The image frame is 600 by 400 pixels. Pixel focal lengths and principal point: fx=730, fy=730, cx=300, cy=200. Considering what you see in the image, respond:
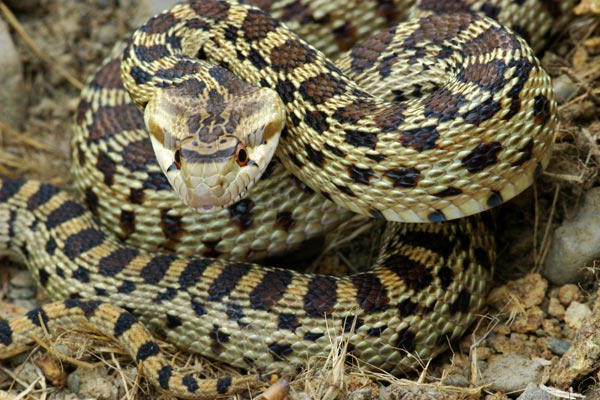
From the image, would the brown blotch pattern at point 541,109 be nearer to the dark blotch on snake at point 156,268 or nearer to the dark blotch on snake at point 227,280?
the dark blotch on snake at point 227,280

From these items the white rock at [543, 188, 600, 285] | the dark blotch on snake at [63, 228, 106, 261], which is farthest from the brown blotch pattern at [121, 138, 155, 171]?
the white rock at [543, 188, 600, 285]

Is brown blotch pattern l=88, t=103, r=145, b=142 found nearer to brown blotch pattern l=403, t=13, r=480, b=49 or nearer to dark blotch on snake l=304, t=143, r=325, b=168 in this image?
dark blotch on snake l=304, t=143, r=325, b=168

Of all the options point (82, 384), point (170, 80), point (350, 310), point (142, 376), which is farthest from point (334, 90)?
point (82, 384)

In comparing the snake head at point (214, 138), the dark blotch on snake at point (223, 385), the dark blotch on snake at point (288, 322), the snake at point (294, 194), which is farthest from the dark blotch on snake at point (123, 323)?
the snake head at point (214, 138)

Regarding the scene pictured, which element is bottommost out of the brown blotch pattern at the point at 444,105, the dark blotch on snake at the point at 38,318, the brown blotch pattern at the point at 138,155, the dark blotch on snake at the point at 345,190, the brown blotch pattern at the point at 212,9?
the dark blotch on snake at the point at 38,318

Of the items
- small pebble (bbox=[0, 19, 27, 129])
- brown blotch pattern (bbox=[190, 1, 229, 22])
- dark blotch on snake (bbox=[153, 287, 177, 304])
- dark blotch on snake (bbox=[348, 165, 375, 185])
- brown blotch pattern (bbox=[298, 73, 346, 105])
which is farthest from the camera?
small pebble (bbox=[0, 19, 27, 129])

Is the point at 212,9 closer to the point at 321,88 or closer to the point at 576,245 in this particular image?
the point at 321,88
